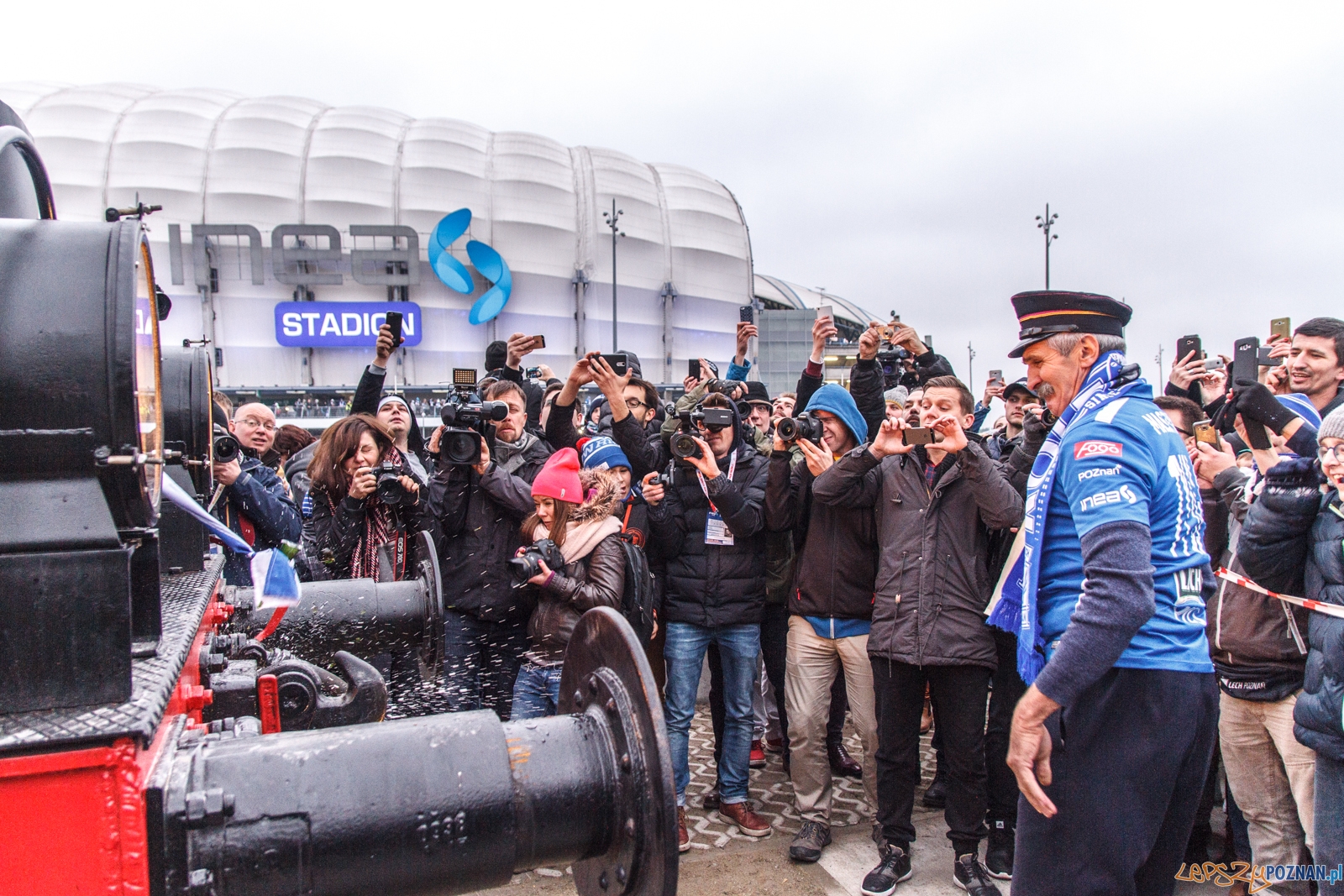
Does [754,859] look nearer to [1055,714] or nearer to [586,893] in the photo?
[1055,714]

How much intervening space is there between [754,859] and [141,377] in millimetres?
3319

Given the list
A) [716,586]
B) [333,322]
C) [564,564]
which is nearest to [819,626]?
[716,586]

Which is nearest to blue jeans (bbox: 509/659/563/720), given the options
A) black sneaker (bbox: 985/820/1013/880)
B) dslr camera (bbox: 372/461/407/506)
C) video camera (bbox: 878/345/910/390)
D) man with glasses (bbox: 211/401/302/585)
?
dslr camera (bbox: 372/461/407/506)

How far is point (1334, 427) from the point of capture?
9.48ft

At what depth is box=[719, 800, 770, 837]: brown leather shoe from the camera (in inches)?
159

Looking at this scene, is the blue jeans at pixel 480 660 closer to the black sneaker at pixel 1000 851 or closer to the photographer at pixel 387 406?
the photographer at pixel 387 406

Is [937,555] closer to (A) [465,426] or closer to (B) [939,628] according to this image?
(B) [939,628]

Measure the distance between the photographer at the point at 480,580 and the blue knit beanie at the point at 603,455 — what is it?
0.37 metres

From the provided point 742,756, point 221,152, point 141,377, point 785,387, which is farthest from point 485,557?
point 785,387

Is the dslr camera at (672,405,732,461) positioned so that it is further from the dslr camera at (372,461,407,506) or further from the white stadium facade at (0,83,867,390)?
the white stadium facade at (0,83,867,390)

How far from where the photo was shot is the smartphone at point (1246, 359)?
4375 mm

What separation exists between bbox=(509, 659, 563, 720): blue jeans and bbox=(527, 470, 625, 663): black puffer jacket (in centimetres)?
6

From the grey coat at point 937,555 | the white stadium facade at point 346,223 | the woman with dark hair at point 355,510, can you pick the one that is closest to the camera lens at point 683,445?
the grey coat at point 937,555

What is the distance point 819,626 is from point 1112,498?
2082 millimetres
